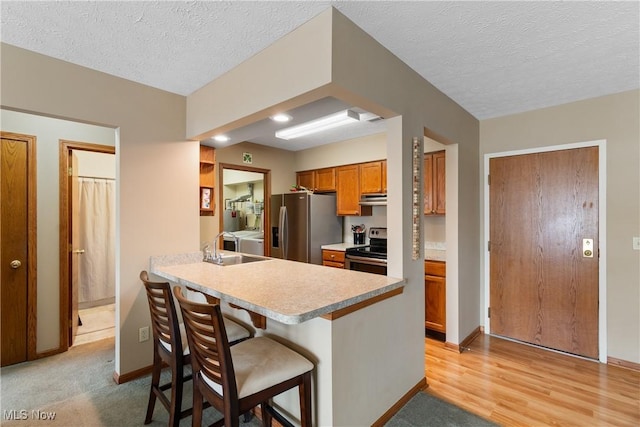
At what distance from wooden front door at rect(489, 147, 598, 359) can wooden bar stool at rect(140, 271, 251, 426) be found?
2943mm

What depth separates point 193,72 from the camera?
7.65ft

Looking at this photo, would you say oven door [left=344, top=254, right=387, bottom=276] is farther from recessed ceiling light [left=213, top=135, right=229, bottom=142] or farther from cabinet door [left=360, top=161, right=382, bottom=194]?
recessed ceiling light [left=213, top=135, right=229, bottom=142]

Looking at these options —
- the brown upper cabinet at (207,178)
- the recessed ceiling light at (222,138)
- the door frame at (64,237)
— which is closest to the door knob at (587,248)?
the recessed ceiling light at (222,138)

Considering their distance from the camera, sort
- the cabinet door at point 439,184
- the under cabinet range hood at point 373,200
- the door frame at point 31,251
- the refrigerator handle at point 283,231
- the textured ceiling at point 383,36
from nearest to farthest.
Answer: the textured ceiling at point 383,36 → the door frame at point 31,251 → the cabinet door at point 439,184 → the under cabinet range hood at point 373,200 → the refrigerator handle at point 283,231

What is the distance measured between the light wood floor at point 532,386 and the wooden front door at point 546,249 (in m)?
0.26

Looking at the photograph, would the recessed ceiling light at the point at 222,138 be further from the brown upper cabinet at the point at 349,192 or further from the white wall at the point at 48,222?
the brown upper cabinet at the point at 349,192

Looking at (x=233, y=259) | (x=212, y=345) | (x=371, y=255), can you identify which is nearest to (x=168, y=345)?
(x=212, y=345)

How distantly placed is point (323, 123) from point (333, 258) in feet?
6.08

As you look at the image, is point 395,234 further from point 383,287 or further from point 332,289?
point 332,289

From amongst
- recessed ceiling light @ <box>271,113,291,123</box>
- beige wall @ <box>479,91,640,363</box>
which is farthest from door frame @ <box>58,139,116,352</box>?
beige wall @ <box>479,91,640,363</box>

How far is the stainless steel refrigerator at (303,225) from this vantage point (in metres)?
4.21

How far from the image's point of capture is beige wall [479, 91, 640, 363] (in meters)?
2.65

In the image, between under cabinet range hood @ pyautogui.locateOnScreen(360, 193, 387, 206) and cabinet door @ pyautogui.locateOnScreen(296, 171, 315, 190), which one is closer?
under cabinet range hood @ pyautogui.locateOnScreen(360, 193, 387, 206)

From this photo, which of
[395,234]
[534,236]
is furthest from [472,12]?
[534,236]
